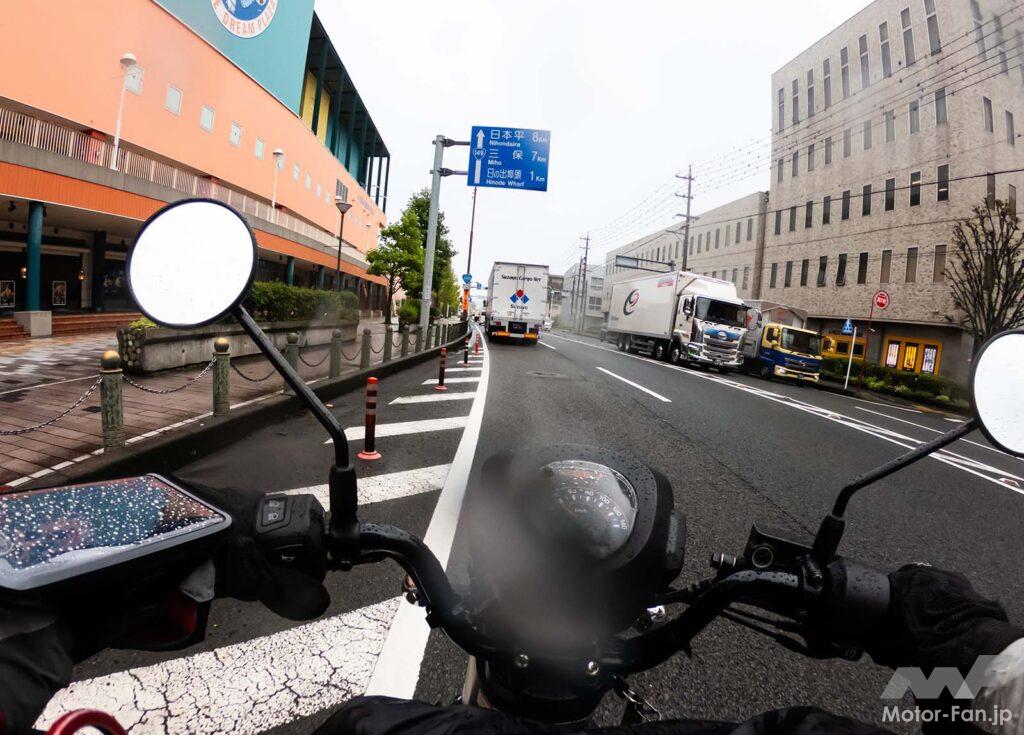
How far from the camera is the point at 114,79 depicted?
1944 centimetres

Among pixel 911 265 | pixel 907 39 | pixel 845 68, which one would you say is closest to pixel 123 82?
pixel 907 39

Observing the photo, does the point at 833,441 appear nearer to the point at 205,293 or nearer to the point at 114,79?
the point at 205,293

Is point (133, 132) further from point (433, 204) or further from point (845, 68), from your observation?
point (845, 68)

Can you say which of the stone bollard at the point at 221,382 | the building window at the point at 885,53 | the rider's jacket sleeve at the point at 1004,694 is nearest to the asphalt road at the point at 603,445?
the rider's jacket sleeve at the point at 1004,694

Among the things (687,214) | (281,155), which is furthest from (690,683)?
(687,214)

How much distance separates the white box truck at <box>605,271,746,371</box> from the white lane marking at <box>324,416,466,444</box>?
54.0 feet

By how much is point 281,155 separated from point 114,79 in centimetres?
1168

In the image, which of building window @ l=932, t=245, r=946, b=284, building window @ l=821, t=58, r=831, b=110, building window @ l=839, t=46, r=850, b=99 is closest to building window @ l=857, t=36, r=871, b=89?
building window @ l=839, t=46, r=850, b=99

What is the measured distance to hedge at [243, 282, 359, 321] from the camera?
47.6 feet

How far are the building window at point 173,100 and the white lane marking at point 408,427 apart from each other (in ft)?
76.3

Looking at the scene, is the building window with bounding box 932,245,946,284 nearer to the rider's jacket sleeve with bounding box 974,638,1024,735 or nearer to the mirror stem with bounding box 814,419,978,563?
the mirror stem with bounding box 814,419,978,563

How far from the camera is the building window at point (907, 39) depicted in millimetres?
25681

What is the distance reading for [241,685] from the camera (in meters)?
2.15

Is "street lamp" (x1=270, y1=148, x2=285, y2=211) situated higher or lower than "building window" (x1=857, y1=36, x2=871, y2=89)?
lower
